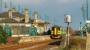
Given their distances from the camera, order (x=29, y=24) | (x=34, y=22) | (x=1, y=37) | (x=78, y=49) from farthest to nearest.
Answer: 1. (x=34, y=22)
2. (x=29, y=24)
3. (x=1, y=37)
4. (x=78, y=49)

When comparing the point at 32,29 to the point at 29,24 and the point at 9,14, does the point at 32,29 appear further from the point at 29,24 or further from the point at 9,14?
the point at 9,14

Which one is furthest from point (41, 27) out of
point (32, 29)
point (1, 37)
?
point (1, 37)

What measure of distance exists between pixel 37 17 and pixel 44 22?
7.56ft

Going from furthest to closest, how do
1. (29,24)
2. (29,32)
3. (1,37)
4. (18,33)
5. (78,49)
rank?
1. (29,24)
2. (29,32)
3. (18,33)
4. (1,37)
5. (78,49)

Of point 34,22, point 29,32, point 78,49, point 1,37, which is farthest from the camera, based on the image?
point 34,22

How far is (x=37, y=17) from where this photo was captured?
309 feet

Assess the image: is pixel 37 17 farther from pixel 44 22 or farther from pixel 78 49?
pixel 78 49

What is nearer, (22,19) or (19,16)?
(22,19)

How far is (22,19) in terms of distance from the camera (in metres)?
87.6

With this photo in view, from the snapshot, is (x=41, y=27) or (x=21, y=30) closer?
(x=21, y=30)

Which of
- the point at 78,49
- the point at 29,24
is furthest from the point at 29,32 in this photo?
the point at 78,49

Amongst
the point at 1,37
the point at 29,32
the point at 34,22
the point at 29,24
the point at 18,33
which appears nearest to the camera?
the point at 1,37

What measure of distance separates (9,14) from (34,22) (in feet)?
23.1

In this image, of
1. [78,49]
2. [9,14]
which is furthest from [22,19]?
[78,49]
